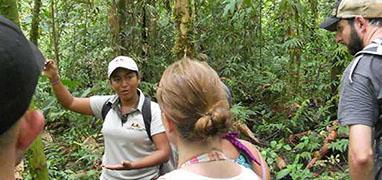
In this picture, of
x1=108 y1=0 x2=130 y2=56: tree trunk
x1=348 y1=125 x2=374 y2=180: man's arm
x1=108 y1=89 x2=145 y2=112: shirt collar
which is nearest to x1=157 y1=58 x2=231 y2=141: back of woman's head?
x1=348 y1=125 x2=374 y2=180: man's arm

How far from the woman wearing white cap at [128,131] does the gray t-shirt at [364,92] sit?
1.32 metres

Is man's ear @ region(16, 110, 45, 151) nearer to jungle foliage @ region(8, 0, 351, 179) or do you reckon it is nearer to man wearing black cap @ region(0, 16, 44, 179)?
man wearing black cap @ region(0, 16, 44, 179)

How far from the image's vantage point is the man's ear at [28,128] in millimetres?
1146

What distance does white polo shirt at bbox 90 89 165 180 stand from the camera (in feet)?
11.6

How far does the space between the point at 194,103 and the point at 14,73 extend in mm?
826

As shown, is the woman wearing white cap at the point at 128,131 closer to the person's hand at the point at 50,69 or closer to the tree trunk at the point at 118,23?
the person's hand at the point at 50,69

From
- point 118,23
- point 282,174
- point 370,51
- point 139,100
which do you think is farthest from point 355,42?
point 118,23

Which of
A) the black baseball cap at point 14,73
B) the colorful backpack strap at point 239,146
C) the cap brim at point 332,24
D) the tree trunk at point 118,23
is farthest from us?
the tree trunk at point 118,23

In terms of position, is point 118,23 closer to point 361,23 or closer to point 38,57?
point 361,23

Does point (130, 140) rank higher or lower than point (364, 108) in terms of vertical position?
lower

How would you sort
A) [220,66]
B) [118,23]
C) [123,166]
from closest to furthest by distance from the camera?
[123,166] → [118,23] → [220,66]

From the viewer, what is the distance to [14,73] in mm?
1062

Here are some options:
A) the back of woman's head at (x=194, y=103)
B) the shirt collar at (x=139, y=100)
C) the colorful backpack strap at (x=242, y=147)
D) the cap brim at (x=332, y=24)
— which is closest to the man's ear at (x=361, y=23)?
the cap brim at (x=332, y=24)

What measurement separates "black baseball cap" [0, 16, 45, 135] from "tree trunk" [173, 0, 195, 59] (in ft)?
17.2
